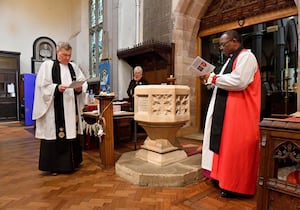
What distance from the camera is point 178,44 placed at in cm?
471

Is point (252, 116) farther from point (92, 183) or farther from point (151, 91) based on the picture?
point (92, 183)

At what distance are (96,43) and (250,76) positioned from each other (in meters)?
6.42

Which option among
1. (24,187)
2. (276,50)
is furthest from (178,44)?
(24,187)

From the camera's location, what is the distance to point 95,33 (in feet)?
25.0

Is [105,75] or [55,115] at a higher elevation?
[105,75]

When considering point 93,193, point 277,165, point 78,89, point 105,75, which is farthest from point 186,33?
point 277,165

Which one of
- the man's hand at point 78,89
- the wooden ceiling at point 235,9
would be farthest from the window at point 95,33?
the man's hand at point 78,89

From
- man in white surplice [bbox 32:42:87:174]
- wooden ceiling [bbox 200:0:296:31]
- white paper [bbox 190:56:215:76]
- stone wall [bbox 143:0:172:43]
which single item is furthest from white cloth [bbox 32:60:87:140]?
wooden ceiling [bbox 200:0:296:31]

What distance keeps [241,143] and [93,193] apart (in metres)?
1.32

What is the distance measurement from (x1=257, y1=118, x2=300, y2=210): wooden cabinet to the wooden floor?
48 centimetres

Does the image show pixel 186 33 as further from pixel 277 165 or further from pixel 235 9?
pixel 277 165

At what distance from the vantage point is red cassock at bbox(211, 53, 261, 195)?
195 centimetres

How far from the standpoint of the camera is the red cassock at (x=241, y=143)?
195 cm

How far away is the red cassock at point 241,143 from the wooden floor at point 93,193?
17 cm
